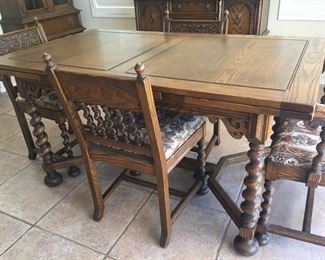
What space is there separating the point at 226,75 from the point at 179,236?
0.86m

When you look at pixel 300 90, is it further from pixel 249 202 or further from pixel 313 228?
pixel 313 228

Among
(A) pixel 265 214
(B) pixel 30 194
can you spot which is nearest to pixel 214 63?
(A) pixel 265 214

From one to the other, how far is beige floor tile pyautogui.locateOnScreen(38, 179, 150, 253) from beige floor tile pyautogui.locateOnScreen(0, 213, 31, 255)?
0.11 metres

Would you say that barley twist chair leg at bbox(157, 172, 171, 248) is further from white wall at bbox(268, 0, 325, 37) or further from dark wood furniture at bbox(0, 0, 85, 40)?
dark wood furniture at bbox(0, 0, 85, 40)

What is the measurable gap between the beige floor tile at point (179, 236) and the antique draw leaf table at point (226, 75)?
0.13 metres

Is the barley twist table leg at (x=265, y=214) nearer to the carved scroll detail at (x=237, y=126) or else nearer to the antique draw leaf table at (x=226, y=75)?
the antique draw leaf table at (x=226, y=75)

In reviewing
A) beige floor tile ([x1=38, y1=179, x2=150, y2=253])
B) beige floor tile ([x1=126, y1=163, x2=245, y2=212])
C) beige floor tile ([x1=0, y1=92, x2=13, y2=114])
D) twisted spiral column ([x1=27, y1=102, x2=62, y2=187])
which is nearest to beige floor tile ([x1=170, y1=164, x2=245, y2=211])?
beige floor tile ([x1=126, y1=163, x2=245, y2=212])

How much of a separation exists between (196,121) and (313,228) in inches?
32.7

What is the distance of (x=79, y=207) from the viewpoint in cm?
182

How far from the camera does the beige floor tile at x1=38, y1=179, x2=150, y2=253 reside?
1.61 m

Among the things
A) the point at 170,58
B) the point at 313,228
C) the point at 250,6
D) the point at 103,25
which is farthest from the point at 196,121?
the point at 103,25

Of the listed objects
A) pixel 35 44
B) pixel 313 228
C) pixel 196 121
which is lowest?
pixel 313 228

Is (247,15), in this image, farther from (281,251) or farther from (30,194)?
(30,194)

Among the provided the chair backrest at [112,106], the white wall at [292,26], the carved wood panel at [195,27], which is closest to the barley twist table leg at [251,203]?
the chair backrest at [112,106]
